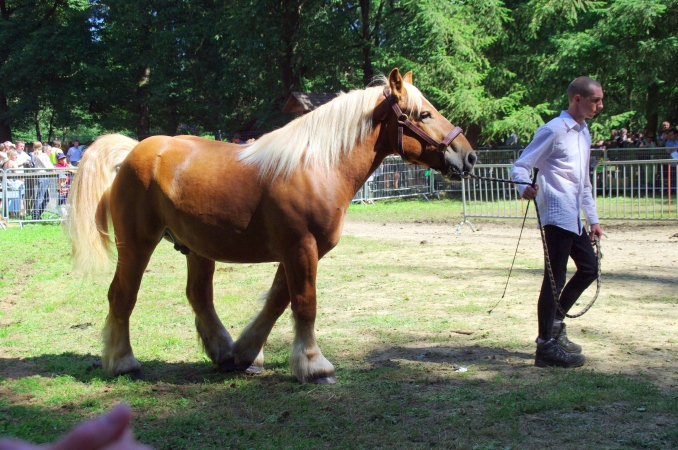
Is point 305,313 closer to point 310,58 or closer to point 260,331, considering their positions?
point 260,331

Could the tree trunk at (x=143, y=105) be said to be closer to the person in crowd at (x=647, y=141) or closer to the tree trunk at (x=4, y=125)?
the tree trunk at (x=4, y=125)

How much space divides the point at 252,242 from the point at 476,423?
207 centimetres

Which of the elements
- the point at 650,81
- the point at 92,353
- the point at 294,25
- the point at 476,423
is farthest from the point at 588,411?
the point at 294,25

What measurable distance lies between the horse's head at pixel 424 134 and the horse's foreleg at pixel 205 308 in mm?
1976

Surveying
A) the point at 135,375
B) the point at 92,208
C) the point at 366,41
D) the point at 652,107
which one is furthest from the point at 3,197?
the point at 652,107

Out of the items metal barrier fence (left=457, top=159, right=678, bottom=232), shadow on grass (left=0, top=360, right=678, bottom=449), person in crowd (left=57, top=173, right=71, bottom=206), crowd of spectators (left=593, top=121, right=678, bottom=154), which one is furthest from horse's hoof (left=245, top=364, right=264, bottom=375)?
crowd of spectators (left=593, top=121, right=678, bottom=154)

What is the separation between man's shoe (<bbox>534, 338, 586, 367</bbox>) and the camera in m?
5.12

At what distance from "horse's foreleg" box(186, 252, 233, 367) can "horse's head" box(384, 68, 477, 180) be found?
6.48ft

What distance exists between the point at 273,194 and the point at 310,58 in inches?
1190

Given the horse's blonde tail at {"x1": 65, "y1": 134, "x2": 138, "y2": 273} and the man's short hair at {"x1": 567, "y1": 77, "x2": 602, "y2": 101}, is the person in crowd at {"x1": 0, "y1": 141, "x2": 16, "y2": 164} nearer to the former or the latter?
the horse's blonde tail at {"x1": 65, "y1": 134, "x2": 138, "y2": 273}

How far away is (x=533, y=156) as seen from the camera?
16.4 feet

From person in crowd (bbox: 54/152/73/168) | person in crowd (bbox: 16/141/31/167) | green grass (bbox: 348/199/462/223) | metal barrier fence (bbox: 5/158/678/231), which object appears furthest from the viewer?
person in crowd (bbox: 54/152/73/168)

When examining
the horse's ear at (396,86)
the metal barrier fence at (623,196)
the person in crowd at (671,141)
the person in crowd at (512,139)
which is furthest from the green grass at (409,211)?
the horse's ear at (396,86)

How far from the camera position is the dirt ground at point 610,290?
211 inches
